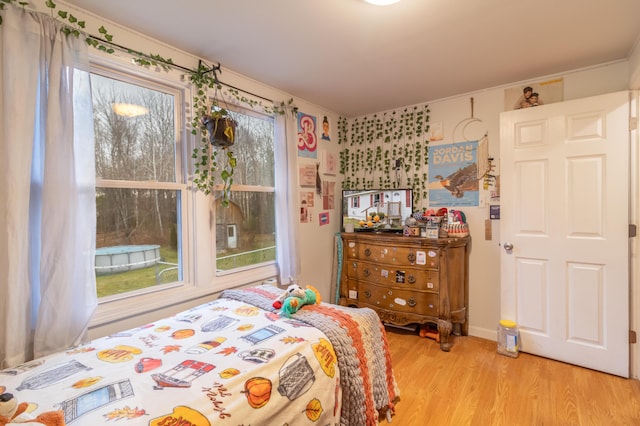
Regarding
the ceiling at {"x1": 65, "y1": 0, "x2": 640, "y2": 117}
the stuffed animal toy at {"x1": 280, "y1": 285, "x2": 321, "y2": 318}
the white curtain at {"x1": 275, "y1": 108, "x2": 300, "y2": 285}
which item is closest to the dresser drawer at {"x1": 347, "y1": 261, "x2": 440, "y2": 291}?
the white curtain at {"x1": 275, "y1": 108, "x2": 300, "y2": 285}

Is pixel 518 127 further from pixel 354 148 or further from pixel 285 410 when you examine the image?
pixel 285 410

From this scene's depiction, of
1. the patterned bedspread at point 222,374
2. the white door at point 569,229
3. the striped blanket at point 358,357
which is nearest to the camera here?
the patterned bedspread at point 222,374

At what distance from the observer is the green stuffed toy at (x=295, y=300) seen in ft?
5.74

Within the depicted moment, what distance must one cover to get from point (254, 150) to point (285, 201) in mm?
527

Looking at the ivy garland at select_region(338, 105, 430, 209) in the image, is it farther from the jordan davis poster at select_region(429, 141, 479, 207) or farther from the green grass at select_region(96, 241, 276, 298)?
the green grass at select_region(96, 241, 276, 298)

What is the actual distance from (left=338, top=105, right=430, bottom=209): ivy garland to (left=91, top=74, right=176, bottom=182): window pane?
80.1 inches

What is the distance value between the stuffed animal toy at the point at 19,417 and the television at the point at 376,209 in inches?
107

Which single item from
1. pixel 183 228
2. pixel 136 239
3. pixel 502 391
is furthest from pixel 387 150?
pixel 136 239

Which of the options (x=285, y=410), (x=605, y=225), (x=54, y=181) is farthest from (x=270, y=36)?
(x=605, y=225)

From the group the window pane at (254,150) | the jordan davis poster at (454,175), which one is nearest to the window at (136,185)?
the window pane at (254,150)

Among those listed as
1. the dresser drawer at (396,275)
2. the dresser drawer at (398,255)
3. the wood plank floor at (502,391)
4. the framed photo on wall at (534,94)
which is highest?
the framed photo on wall at (534,94)

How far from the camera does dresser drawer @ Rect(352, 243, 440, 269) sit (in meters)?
2.69

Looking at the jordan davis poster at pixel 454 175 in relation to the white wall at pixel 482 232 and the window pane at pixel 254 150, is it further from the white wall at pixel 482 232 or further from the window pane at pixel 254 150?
the window pane at pixel 254 150

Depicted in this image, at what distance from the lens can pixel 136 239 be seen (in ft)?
6.38
